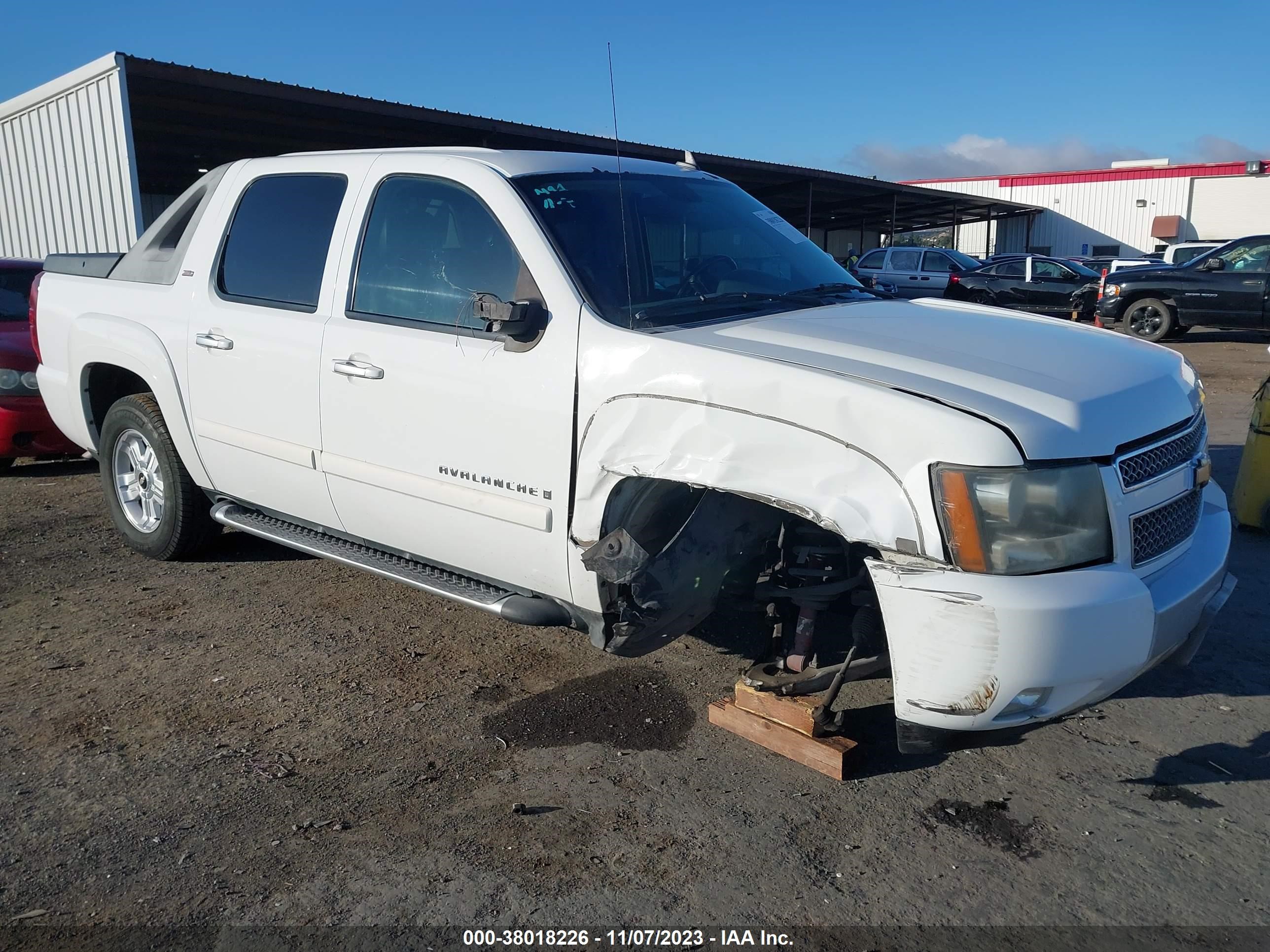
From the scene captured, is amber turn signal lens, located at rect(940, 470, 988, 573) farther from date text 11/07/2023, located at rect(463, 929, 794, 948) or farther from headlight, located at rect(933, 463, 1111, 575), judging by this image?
date text 11/07/2023, located at rect(463, 929, 794, 948)

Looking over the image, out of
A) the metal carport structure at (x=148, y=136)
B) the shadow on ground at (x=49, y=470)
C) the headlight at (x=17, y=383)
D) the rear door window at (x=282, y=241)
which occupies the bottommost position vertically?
the shadow on ground at (x=49, y=470)

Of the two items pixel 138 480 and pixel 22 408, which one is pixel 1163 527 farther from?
pixel 22 408

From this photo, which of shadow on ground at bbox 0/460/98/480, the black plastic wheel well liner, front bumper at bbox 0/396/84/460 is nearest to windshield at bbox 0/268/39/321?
front bumper at bbox 0/396/84/460

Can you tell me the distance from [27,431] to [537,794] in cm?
591

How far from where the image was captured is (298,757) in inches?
134

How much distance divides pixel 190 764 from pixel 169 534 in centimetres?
215

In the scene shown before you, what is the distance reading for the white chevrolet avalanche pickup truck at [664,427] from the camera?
8.70 ft

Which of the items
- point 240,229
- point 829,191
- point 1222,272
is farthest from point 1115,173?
point 240,229

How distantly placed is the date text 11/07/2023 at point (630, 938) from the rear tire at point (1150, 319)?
16470 millimetres

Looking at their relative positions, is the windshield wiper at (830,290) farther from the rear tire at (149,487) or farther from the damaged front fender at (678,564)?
the rear tire at (149,487)

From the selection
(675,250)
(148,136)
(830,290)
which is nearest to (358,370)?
(675,250)

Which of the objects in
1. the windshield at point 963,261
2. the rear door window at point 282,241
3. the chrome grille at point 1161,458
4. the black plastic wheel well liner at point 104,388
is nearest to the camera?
the chrome grille at point 1161,458

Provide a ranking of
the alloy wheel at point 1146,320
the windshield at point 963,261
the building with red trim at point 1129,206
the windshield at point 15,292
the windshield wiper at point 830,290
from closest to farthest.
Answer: the windshield wiper at point 830,290 < the windshield at point 15,292 < the alloy wheel at point 1146,320 < the windshield at point 963,261 < the building with red trim at point 1129,206

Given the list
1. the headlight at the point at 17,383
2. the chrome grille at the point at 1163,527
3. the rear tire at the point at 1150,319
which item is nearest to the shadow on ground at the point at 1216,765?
the chrome grille at the point at 1163,527
